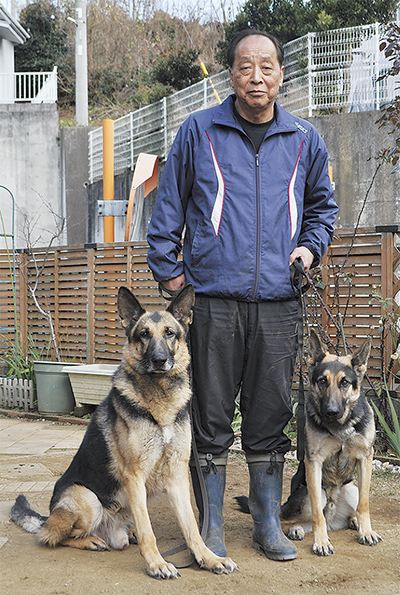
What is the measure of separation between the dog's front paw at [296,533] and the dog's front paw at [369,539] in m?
0.31

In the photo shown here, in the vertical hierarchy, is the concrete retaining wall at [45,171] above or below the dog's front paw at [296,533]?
above

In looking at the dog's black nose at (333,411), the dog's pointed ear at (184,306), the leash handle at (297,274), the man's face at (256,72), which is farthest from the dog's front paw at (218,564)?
the man's face at (256,72)

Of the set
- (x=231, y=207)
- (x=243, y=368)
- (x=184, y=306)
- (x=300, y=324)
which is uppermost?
(x=231, y=207)

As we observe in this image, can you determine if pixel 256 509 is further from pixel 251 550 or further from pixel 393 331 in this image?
pixel 393 331

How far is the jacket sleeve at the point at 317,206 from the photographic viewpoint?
317 centimetres

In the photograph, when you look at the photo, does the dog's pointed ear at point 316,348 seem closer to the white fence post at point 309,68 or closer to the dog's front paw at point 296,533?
the dog's front paw at point 296,533

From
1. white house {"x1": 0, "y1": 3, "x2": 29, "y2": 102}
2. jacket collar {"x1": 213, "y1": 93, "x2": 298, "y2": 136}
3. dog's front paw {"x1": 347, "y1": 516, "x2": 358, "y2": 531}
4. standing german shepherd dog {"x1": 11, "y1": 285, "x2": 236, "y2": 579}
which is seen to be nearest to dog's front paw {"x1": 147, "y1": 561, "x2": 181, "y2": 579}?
standing german shepherd dog {"x1": 11, "y1": 285, "x2": 236, "y2": 579}

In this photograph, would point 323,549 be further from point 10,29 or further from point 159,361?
point 10,29

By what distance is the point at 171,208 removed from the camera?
10.0 ft

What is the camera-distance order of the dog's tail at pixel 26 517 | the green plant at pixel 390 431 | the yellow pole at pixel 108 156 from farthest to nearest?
the yellow pole at pixel 108 156 < the green plant at pixel 390 431 < the dog's tail at pixel 26 517

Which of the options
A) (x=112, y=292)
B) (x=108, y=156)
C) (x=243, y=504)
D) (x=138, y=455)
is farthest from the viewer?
(x=108, y=156)

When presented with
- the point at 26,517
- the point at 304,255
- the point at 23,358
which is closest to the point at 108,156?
the point at 23,358

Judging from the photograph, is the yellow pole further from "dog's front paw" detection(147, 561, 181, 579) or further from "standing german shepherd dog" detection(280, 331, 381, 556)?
"dog's front paw" detection(147, 561, 181, 579)

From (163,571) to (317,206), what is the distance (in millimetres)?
2007
